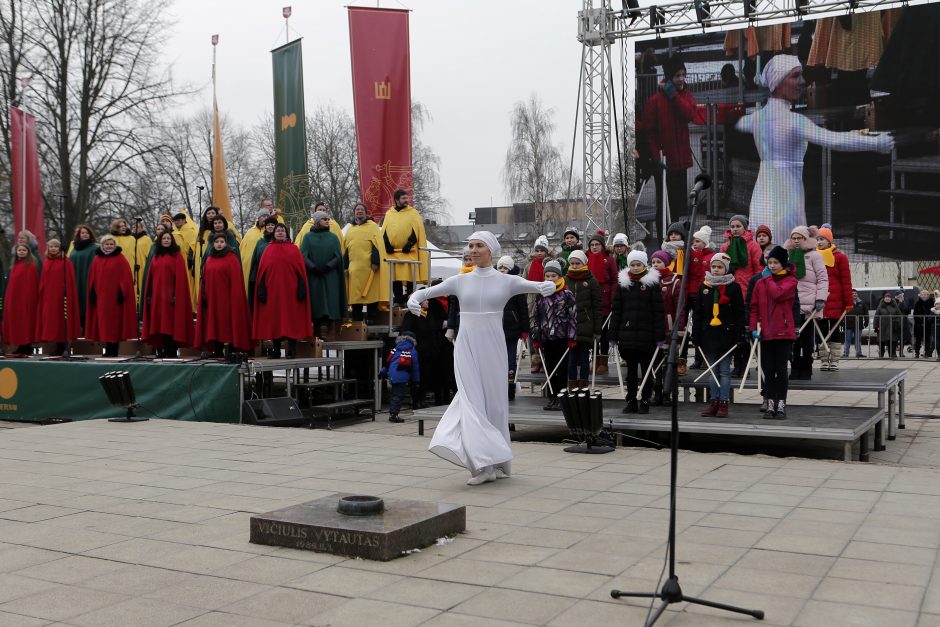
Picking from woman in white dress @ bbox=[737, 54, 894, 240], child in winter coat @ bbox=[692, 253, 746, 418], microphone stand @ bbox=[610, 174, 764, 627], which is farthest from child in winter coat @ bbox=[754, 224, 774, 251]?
Answer: woman in white dress @ bbox=[737, 54, 894, 240]

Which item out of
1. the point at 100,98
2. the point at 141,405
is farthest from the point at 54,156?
the point at 141,405

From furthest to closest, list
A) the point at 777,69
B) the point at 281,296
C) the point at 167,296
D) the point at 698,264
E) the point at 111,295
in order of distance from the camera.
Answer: the point at 777,69 → the point at 111,295 → the point at 167,296 → the point at 281,296 → the point at 698,264

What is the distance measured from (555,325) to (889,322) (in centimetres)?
1777

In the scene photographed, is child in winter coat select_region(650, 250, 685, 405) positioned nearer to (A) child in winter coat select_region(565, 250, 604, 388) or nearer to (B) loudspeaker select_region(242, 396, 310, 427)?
(A) child in winter coat select_region(565, 250, 604, 388)

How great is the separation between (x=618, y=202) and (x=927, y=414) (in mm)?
32439

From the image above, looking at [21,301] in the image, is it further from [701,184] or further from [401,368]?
[701,184]

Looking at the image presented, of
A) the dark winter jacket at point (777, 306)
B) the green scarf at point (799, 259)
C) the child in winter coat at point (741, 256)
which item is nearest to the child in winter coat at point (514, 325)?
the child in winter coat at point (741, 256)

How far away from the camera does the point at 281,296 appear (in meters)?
13.7

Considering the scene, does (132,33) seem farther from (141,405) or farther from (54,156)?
(141,405)

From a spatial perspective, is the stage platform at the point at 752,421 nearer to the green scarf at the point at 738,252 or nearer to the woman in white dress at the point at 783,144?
the green scarf at the point at 738,252

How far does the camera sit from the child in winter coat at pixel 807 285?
1169 cm

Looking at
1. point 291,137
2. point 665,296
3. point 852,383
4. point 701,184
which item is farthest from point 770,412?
point 291,137

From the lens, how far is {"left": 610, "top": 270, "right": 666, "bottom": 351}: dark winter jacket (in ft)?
35.2

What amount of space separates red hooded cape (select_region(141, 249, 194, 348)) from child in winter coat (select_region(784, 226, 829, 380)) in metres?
8.50
